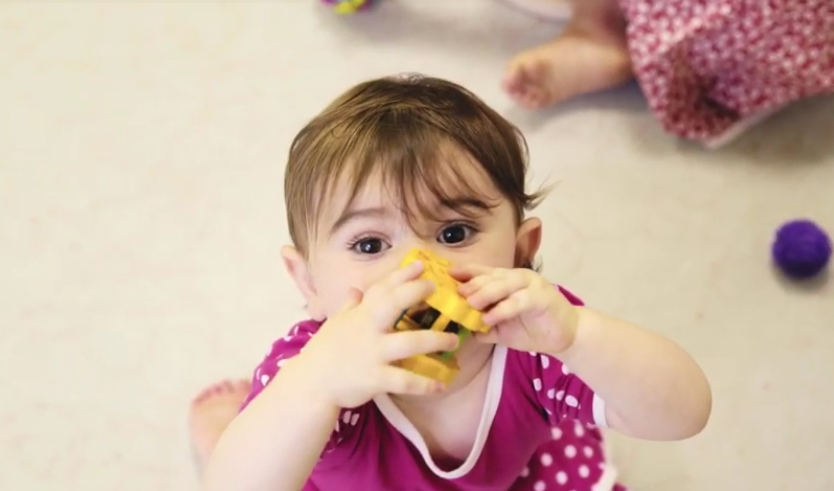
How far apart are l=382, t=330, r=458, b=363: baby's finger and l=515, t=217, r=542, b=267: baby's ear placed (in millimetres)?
156

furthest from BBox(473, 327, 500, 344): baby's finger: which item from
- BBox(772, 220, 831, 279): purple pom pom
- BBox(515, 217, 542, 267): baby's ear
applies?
BBox(772, 220, 831, 279): purple pom pom

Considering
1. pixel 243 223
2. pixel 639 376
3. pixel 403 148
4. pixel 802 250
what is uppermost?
pixel 243 223

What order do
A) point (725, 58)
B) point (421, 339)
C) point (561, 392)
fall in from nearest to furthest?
point (421, 339), point (561, 392), point (725, 58)

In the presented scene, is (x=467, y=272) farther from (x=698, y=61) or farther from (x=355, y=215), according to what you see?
(x=698, y=61)

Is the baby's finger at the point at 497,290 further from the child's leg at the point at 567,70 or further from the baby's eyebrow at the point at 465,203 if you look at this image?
the child's leg at the point at 567,70

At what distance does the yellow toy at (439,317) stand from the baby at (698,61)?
53 centimetres

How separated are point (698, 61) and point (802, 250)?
0.24 meters

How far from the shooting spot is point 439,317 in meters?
0.53

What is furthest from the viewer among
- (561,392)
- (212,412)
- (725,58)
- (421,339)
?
(725,58)

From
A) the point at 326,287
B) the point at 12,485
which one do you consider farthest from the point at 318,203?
the point at 12,485

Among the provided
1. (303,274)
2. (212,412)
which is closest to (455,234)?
(303,274)

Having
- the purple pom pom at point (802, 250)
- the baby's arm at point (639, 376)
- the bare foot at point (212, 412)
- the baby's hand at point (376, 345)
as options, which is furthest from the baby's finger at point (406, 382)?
the purple pom pom at point (802, 250)

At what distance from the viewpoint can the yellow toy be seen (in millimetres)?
510

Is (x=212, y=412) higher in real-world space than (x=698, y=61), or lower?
higher
